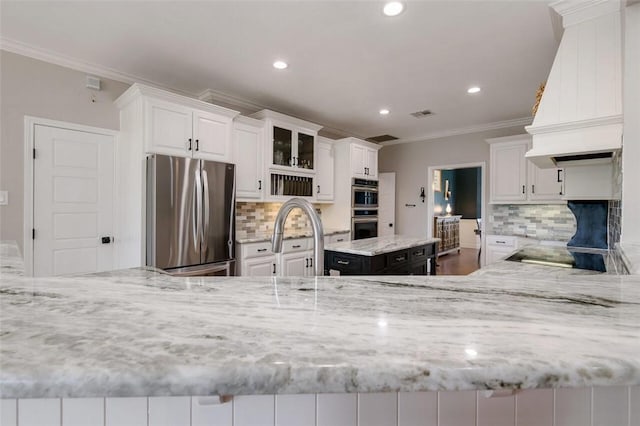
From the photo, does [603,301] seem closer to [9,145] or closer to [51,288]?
[51,288]

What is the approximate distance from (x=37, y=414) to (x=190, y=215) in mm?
2581

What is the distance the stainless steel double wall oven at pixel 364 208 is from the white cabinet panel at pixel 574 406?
4298 millimetres

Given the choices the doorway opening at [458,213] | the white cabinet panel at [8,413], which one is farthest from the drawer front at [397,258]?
the doorway opening at [458,213]

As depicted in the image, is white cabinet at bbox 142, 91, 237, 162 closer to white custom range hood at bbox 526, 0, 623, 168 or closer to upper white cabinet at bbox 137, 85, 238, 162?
upper white cabinet at bbox 137, 85, 238, 162

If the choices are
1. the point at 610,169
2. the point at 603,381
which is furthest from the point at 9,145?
the point at 610,169

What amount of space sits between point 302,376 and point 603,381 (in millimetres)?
285

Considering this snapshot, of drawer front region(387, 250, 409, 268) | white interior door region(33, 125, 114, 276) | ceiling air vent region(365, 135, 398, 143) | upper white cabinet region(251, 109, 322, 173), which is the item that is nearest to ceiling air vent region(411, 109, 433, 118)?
ceiling air vent region(365, 135, 398, 143)

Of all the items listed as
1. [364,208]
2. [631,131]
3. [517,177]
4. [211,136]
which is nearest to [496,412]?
[631,131]

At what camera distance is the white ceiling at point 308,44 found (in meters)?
2.22

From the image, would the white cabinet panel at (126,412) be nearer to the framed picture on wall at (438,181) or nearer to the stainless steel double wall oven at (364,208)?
the stainless steel double wall oven at (364,208)

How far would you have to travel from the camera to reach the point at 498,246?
15.1 ft

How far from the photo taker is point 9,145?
2607 mm

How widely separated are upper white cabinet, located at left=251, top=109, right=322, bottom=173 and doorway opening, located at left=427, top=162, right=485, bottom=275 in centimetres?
361

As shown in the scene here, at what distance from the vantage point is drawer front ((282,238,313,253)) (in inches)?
153
